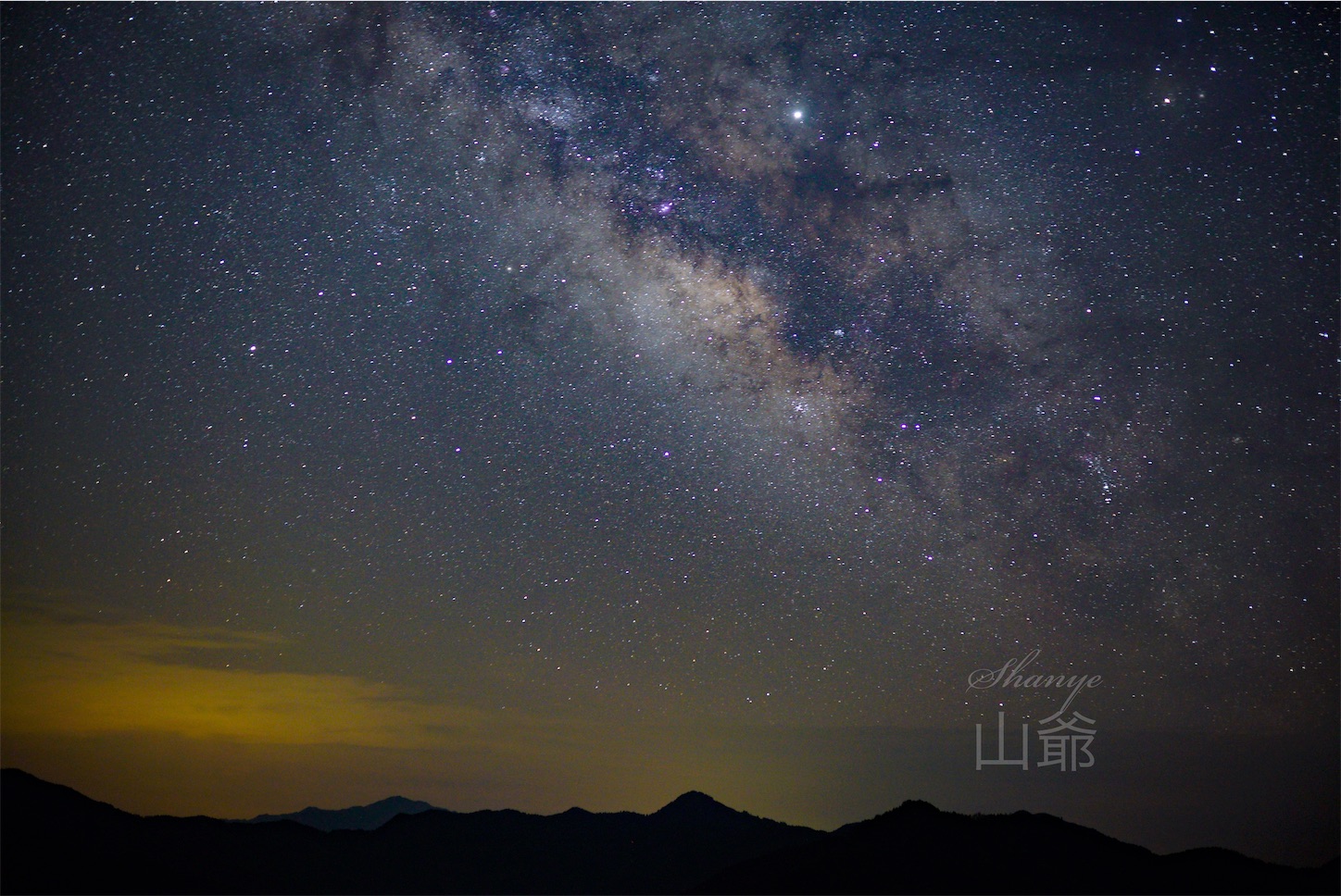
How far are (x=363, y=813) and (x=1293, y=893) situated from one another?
342ft

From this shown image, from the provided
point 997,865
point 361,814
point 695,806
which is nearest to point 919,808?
point 997,865

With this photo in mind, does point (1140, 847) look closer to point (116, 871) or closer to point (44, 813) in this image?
point (116, 871)

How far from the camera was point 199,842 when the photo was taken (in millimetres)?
43469

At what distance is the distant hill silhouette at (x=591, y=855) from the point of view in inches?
1238

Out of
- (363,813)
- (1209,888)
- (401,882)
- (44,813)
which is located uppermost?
(1209,888)

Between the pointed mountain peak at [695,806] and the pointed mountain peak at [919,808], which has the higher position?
the pointed mountain peak at [919,808]

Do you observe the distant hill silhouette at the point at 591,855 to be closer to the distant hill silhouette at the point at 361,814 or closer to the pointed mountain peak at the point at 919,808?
the pointed mountain peak at the point at 919,808

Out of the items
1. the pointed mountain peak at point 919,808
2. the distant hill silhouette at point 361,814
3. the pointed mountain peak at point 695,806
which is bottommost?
the distant hill silhouette at point 361,814

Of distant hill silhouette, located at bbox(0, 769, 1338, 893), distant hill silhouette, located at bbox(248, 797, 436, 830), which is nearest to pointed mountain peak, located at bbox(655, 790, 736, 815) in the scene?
distant hill silhouette, located at bbox(0, 769, 1338, 893)

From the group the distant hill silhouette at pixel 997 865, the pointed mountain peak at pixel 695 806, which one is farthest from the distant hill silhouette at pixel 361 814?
the distant hill silhouette at pixel 997 865

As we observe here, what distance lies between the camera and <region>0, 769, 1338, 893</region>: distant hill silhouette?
31.5m

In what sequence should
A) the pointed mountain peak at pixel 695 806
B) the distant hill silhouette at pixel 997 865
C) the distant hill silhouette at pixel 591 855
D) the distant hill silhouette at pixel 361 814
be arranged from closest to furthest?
the distant hill silhouette at pixel 997 865 → the distant hill silhouette at pixel 591 855 → the pointed mountain peak at pixel 695 806 → the distant hill silhouette at pixel 361 814

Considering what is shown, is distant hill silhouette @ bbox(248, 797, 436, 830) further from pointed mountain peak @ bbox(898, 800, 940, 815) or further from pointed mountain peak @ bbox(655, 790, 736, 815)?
pointed mountain peak @ bbox(898, 800, 940, 815)

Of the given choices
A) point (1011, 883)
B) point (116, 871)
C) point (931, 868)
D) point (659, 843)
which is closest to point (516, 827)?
point (659, 843)
